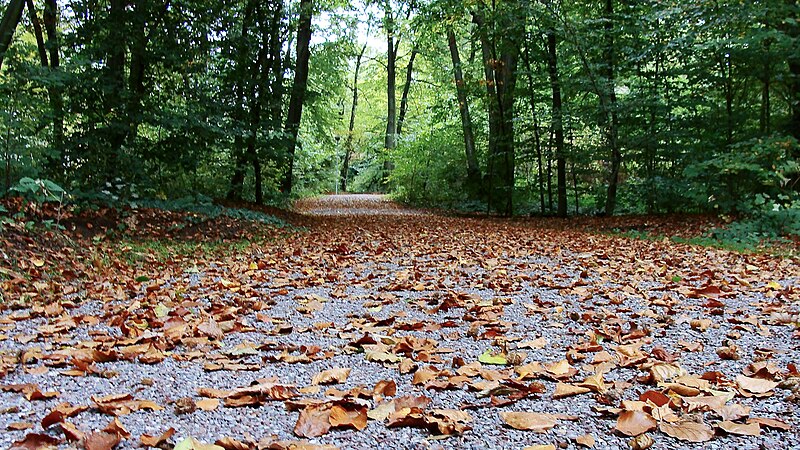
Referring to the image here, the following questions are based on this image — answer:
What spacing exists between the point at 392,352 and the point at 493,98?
13.3 m

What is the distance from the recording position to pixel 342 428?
195 cm

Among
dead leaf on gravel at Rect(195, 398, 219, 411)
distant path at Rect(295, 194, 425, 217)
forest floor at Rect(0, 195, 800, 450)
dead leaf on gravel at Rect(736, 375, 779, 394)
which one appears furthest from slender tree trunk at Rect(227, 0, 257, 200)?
dead leaf on gravel at Rect(736, 375, 779, 394)

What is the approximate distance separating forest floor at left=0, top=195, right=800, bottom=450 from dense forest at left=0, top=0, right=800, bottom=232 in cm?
284

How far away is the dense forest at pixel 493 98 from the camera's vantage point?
8.60m

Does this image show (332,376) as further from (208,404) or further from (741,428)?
(741,428)

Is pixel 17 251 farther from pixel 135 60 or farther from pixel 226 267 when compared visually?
pixel 135 60

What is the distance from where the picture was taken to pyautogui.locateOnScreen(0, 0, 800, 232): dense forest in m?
8.60

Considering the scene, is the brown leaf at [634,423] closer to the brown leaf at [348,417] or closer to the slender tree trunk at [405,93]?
the brown leaf at [348,417]

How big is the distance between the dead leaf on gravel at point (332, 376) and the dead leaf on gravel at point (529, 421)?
79 centimetres

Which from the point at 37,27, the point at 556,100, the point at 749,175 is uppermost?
the point at 37,27

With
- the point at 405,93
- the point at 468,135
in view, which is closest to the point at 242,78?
the point at 468,135

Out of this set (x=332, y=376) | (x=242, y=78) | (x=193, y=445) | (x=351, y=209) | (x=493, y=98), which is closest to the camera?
(x=193, y=445)

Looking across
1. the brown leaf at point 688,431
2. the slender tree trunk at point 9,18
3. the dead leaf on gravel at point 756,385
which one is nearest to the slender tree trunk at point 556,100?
the slender tree trunk at point 9,18

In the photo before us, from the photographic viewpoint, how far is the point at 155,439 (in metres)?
1.83
